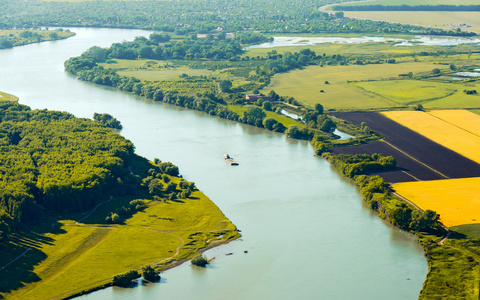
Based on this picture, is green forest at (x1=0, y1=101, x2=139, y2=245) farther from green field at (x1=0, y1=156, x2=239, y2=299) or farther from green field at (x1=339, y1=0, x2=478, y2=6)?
green field at (x1=339, y1=0, x2=478, y2=6)

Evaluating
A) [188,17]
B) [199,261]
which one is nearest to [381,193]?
[199,261]

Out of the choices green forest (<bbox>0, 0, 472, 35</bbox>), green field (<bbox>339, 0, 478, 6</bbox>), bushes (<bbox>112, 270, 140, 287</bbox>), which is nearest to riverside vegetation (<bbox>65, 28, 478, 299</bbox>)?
bushes (<bbox>112, 270, 140, 287</bbox>)

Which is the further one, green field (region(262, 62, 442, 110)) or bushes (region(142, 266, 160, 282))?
green field (region(262, 62, 442, 110))

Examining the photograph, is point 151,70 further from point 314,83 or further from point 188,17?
point 188,17

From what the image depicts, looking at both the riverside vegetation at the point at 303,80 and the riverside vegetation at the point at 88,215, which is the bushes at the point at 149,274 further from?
the riverside vegetation at the point at 303,80

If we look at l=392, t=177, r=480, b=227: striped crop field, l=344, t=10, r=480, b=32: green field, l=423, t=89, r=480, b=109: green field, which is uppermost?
l=344, t=10, r=480, b=32: green field
